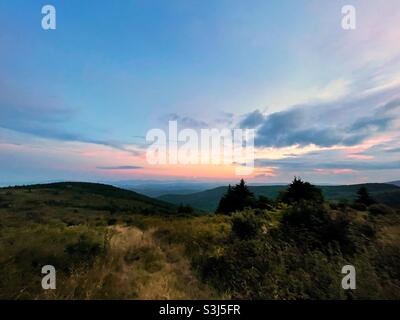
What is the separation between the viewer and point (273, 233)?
7.57 meters

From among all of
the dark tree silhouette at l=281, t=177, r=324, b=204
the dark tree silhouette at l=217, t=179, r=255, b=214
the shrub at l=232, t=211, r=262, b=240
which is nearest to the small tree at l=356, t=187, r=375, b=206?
the dark tree silhouette at l=281, t=177, r=324, b=204

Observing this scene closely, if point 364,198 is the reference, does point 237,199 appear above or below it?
above

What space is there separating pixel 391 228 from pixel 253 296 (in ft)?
15.2

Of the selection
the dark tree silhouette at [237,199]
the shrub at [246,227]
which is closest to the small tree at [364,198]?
the dark tree silhouette at [237,199]

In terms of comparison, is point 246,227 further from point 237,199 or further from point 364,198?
point 364,198

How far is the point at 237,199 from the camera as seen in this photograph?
30.9m

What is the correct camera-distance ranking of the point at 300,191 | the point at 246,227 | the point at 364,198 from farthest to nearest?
the point at 364,198 → the point at 300,191 → the point at 246,227

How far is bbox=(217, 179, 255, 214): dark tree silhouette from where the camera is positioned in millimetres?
30005

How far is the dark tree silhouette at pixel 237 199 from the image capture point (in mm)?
30005

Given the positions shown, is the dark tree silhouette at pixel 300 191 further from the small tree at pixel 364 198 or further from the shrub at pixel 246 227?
the shrub at pixel 246 227

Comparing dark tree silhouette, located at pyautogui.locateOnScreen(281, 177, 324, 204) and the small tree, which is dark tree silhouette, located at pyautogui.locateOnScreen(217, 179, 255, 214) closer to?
dark tree silhouette, located at pyautogui.locateOnScreen(281, 177, 324, 204)

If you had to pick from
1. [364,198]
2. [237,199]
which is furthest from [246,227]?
[364,198]
